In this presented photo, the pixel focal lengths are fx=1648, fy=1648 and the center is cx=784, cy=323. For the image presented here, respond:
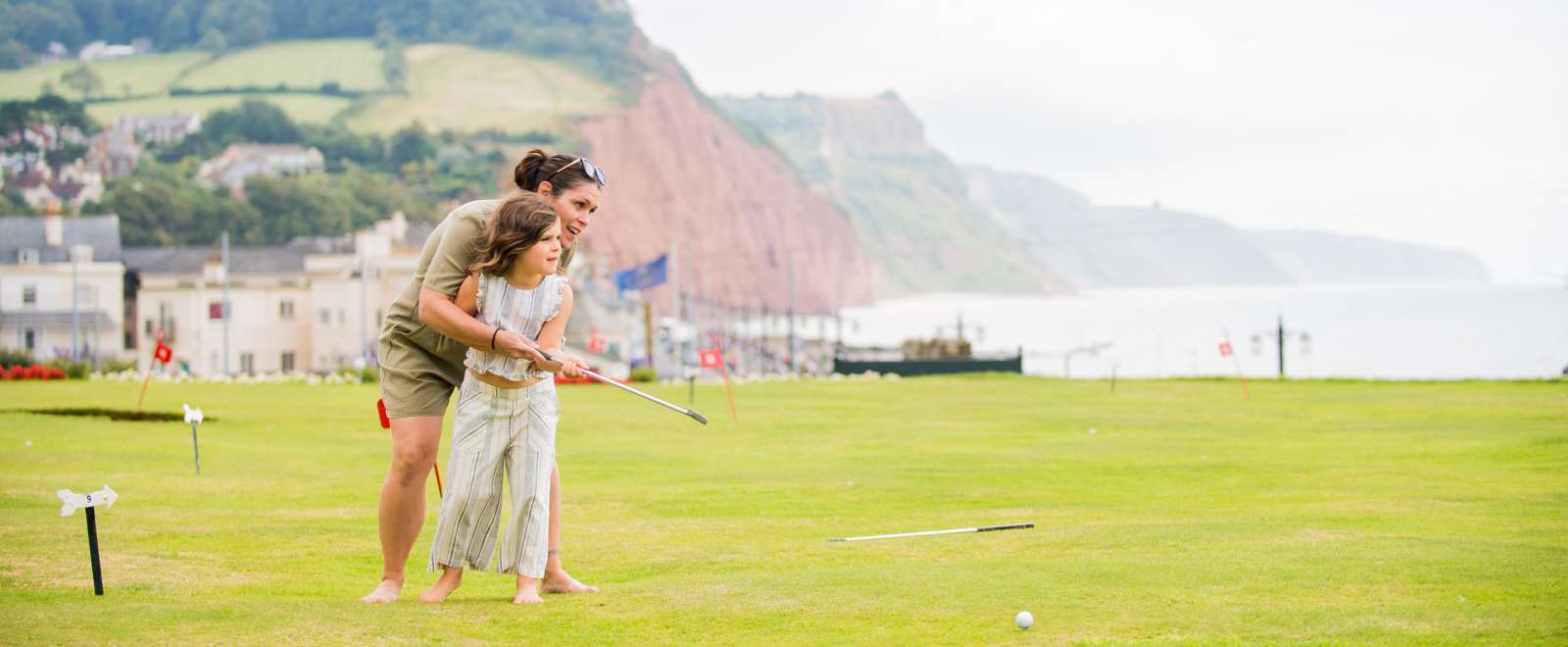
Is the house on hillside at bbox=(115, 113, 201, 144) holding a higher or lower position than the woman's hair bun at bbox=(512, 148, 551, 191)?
higher

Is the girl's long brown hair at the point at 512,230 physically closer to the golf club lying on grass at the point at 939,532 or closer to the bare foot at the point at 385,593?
the bare foot at the point at 385,593

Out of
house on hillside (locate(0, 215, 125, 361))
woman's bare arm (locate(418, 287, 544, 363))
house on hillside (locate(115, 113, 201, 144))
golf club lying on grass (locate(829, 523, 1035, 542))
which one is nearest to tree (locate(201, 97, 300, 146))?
house on hillside (locate(115, 113, 201, 144))

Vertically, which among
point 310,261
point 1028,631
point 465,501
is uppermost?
point 310,261

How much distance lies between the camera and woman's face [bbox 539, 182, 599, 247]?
820cm

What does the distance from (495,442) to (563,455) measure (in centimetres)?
1020

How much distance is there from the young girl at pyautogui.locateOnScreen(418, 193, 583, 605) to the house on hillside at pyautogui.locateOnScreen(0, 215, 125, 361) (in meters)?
85.3

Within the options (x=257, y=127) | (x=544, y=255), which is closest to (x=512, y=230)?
(x=544, y=255)

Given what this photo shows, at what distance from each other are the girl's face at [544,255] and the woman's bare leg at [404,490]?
38.4 inches

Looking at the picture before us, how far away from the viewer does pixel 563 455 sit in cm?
1800

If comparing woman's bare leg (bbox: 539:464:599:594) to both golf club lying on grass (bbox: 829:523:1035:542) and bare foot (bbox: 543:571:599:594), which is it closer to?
bare foot (bbox: 543:571:599:594)

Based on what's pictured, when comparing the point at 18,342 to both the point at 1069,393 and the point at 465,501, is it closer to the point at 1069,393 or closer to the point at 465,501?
the point at 1069,393

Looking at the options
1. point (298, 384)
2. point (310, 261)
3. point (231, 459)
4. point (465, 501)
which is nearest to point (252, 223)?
point (310, 261)

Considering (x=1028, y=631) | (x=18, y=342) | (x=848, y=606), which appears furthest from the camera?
(x=18, y=342)

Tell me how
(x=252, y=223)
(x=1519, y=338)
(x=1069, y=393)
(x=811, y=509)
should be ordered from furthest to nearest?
(x=1519, y=338) < (x=252, y=223) < (x=1069, y=393) < (x=811, y=509)
